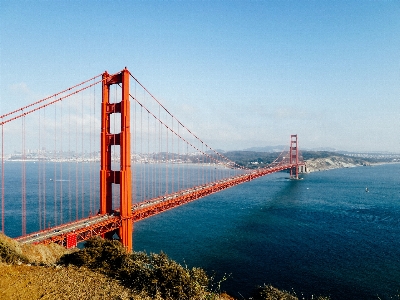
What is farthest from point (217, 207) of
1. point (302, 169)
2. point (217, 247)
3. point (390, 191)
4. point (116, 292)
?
point (302, 169)

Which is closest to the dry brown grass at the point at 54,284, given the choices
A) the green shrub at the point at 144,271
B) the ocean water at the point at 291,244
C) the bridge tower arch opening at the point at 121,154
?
the green shrub at the point at 144,271

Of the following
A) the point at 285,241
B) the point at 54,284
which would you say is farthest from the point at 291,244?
the point at 54,284

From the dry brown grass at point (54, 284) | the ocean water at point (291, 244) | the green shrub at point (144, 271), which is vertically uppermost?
the dry brown grass at point (54, 284)

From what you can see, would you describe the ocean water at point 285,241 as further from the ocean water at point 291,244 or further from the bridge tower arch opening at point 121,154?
the bridge tower arch opening at point 121,154

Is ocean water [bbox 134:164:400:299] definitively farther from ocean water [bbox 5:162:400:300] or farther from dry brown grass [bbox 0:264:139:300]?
dry brown grass [bbox 0:264:139:300]

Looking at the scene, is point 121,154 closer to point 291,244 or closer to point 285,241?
point 291,244

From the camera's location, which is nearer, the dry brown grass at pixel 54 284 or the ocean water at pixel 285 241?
the dry brown grass at pixel 54 284

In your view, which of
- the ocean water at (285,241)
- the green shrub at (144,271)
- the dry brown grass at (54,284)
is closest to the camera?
the dry brown grass at (54,284)

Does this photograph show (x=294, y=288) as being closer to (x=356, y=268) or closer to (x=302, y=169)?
(x=356, y=268)
